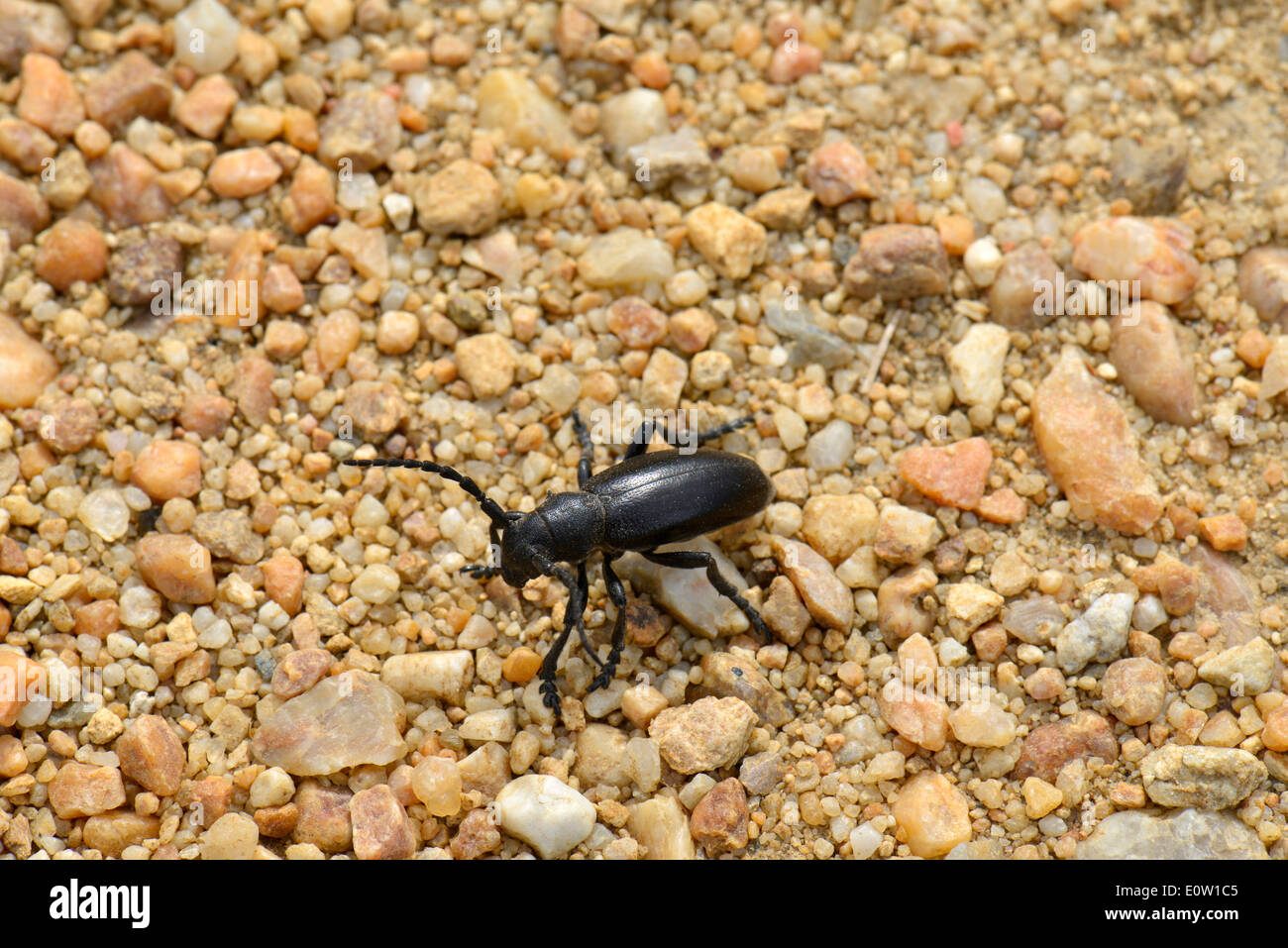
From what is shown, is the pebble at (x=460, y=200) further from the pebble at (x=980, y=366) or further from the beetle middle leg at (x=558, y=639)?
the pebble at (x=980, y=366)

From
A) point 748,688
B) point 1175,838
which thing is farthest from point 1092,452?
point 748,688

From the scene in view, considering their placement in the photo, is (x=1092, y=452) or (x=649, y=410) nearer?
(x=1092, y=452)

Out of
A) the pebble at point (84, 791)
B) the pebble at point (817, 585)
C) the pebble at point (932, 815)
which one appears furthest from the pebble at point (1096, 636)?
the pebble at point (84, 791)

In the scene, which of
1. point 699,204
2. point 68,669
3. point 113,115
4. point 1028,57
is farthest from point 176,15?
point 1028,57

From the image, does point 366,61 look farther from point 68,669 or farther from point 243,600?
point 68,669

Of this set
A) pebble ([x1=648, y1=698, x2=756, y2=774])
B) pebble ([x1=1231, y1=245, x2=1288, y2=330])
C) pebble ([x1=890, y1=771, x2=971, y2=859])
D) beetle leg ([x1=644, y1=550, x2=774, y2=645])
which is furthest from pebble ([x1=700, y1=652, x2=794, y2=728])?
pebble ([x1=1231, y1=245, x2=1288, y2=330])

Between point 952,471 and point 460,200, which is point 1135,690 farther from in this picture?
point 460,200
